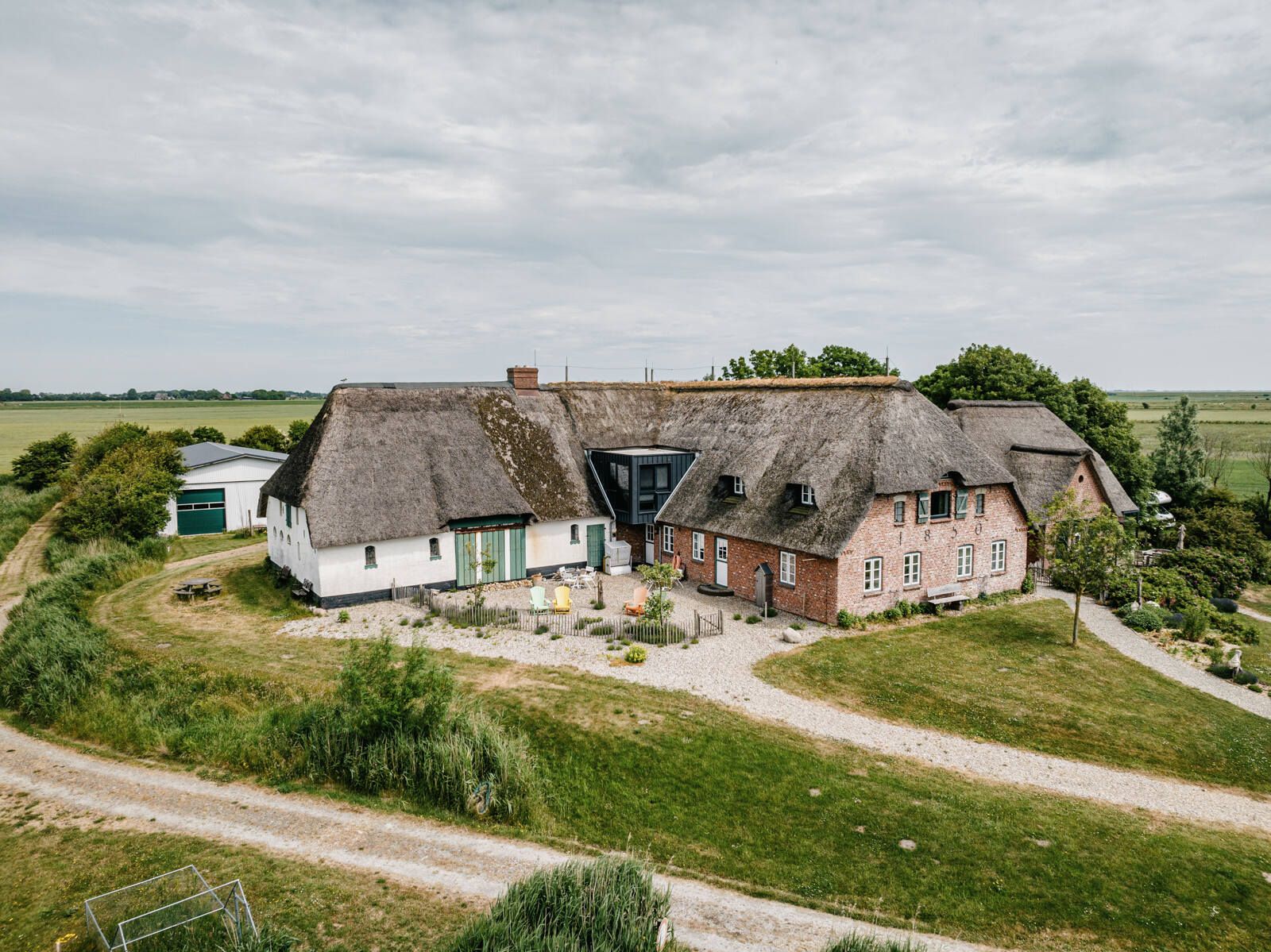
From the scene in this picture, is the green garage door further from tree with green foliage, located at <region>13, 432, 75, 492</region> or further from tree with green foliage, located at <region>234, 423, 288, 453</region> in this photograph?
tree with green foliage, located at <region>13, 432, 75, 492</region>

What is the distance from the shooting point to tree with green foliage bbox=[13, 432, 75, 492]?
179ft

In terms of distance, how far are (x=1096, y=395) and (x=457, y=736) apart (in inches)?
1496

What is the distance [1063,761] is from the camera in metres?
15.6

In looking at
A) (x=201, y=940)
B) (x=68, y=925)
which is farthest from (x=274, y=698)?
(x=201, y=940)

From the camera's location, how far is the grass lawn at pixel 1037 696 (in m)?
16.1

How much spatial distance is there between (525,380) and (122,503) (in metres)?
20.2

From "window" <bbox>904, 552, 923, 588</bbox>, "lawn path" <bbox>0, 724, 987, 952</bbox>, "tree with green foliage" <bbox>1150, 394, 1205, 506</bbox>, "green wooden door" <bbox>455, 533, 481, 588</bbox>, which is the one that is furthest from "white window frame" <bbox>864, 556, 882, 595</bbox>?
"tree with green foliage" <bbox>1150, 394, 1205, 506</bbox>

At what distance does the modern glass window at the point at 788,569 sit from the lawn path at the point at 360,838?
13.8 m

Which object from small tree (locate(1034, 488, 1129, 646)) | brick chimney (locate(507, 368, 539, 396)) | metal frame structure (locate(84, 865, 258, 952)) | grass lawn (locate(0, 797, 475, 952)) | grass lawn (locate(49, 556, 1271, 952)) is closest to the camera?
metal frame structure (locate(84, 865, 258, 952))

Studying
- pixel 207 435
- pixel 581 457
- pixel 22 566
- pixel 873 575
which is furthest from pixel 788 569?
pixel 207 435

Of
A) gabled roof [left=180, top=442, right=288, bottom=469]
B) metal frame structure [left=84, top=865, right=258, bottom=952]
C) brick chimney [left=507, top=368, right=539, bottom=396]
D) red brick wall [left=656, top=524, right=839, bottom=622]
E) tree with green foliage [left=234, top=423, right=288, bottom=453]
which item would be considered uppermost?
brick chimney [left=507, top=368, right=539, bottom=396]

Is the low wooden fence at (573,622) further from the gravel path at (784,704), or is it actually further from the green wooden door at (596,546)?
the green wooden door at (596,546)

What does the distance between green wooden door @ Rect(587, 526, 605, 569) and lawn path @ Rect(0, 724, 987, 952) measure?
17.4 meters

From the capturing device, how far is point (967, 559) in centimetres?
2619
